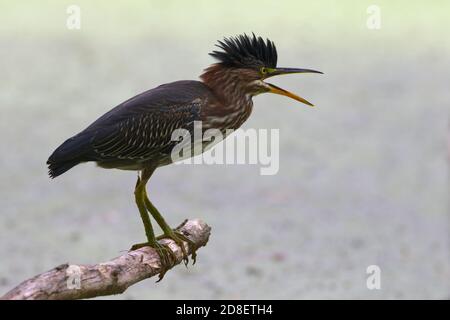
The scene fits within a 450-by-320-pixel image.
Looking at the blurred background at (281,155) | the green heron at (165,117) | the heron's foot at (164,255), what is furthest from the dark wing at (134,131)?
the blurred background at (281,155)

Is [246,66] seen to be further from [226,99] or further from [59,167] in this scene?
[59,167]

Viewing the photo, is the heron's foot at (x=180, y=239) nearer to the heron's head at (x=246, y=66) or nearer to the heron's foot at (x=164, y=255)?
the heron's foot at (x=164, y=255)

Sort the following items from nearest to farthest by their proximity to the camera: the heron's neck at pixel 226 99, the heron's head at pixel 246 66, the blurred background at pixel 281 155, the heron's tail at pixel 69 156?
1. the heron's tail at pixel 69 156
2. the heron's neck at pixel 226 99
3. the heron's head at pixel 246 66
4. the blurred background at pixel 281 155

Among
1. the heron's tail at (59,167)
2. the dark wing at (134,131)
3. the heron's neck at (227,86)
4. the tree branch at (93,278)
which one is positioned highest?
the heron's neck at (227,86)

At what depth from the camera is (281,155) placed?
9109 millimetres

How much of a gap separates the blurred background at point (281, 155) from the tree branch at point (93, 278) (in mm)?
2321

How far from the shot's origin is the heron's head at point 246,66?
4.21m

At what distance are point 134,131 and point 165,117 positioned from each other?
13 cm

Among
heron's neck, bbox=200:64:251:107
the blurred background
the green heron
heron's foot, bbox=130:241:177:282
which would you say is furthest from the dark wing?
the blurred background

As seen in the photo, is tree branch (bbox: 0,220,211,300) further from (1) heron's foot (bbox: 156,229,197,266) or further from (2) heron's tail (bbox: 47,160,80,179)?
(2) heron's tail (bbox: 47,160,80,179)

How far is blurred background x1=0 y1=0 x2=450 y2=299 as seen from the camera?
7145 millimetres

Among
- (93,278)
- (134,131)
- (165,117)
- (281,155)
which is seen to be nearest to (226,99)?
(165,117)

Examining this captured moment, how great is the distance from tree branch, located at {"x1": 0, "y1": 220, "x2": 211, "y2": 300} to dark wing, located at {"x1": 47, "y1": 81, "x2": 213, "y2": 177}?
0.39m
